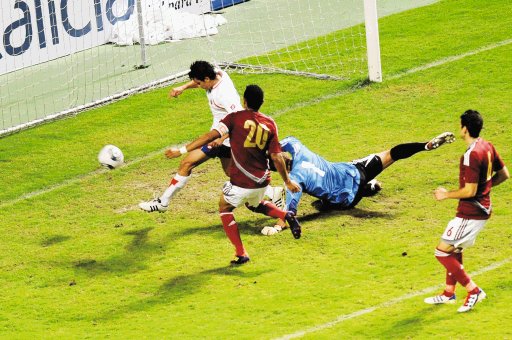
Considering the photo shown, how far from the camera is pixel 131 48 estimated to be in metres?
20.2

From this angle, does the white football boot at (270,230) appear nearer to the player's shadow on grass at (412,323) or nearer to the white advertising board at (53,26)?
the player's shadow on grass at (412,323)

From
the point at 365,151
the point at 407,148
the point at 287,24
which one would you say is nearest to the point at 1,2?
the point at 287,24

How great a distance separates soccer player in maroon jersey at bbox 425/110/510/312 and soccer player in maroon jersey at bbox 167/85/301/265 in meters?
2.01

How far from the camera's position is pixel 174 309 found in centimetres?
1112

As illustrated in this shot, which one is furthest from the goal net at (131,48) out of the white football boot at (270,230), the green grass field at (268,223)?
the white football boot at (270,230)

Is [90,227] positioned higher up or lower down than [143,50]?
lower down

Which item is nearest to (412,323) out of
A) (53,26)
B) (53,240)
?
(53,240)

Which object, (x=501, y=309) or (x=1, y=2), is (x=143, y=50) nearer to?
(x=1, y=2)

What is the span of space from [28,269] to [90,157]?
12.5ft

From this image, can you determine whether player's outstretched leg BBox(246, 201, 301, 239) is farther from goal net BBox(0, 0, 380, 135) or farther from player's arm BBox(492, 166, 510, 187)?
goal net BBox(0, 0, 380, 135)

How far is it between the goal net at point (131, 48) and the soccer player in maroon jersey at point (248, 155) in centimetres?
653

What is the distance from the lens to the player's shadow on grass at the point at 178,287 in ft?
36.9

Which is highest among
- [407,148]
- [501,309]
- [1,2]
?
[1,2]

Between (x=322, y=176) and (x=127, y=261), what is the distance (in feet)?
7.98
